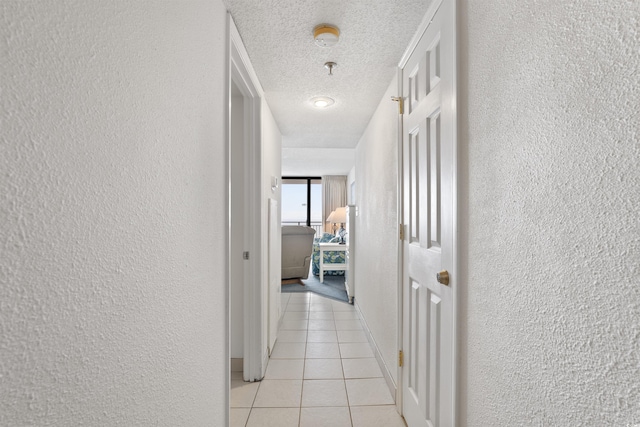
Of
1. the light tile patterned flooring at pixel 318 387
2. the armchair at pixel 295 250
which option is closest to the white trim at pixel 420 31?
the light tile patterned flooring at pixel 318 387

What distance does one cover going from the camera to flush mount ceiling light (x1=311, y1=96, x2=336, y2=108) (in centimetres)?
266

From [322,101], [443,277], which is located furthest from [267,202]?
[443,277]

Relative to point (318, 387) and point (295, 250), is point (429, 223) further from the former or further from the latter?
point (295, 250)

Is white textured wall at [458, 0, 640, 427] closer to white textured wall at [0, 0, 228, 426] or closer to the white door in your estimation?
the white door

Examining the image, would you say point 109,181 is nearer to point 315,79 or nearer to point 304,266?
point 315,79

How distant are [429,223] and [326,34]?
3.48 ft

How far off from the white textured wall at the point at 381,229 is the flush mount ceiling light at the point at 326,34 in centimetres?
65

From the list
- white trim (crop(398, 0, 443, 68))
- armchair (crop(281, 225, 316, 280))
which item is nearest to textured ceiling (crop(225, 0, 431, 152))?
white trim (crop(398, 0, 443, 68))

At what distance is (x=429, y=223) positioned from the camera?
5.02 ft

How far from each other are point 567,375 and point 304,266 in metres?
5.30

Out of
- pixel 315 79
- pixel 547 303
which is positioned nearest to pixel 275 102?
pixel 315 79

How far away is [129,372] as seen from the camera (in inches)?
29.7

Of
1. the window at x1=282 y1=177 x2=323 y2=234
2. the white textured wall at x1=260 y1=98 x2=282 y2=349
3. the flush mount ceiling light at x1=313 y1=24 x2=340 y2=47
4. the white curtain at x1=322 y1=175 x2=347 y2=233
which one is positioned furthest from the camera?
the window at x1=282 y1=177 x2=323 y2=234

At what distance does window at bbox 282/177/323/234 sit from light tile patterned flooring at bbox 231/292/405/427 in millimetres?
6729
